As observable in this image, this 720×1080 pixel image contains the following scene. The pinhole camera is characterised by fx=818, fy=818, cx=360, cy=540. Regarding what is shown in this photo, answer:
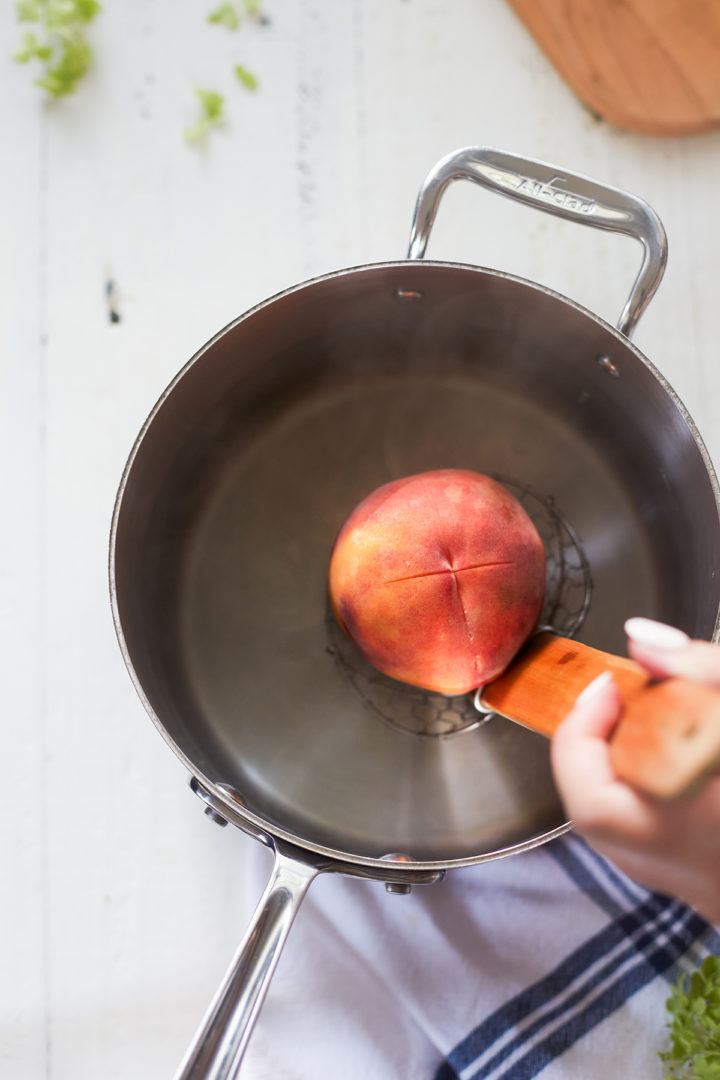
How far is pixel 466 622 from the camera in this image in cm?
57

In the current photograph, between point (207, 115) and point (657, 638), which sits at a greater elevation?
point (207, 115)

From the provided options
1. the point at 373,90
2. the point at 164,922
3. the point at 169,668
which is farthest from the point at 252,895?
the point at 373,90

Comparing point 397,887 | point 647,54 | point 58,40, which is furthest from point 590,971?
point 58,40

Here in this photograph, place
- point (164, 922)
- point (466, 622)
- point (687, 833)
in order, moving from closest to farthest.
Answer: point (687, 833) → point (466, 622) → point (164, 922)

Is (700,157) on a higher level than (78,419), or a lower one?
higher

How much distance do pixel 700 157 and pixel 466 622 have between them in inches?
20.4

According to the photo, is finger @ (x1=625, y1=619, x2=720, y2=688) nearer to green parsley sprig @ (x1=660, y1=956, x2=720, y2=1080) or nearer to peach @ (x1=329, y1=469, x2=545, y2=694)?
peach @ (x1=329, y1=469, x2=545, y2=694)

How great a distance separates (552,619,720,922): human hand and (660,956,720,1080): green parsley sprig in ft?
1.26

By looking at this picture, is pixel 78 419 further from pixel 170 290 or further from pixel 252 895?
pixel 252 895

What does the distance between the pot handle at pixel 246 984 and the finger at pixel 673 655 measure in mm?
316

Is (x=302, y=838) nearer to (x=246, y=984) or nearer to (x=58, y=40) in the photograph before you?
(x=246, y=984)

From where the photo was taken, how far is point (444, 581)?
0.57 metres

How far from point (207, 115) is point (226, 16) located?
0.09 metres

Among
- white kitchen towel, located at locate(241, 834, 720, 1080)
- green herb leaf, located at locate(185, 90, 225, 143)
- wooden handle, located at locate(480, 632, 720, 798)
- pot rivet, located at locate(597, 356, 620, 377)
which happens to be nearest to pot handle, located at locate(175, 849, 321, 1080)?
white kitchen towel, located at locate(241, 834, 720, 1080)
